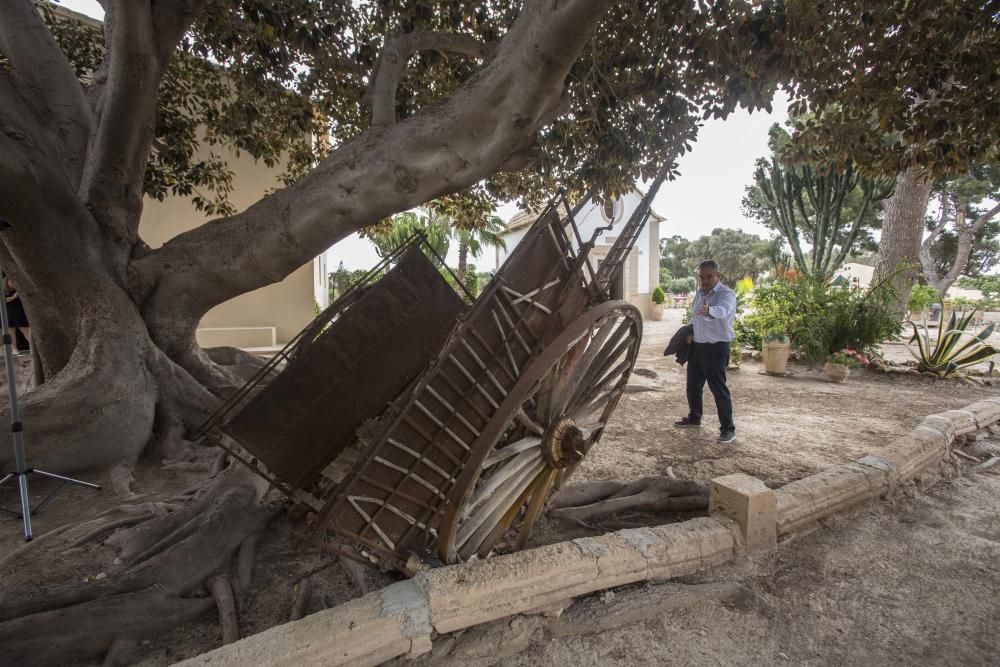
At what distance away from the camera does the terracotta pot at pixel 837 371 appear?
22.5 ft

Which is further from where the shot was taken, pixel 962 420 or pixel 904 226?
pixel 904 226

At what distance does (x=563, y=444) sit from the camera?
2084 mm

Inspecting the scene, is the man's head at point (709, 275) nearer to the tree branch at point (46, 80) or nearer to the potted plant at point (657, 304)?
the tree branch at point (46, 80)

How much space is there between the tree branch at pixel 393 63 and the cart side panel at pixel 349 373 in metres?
1.78

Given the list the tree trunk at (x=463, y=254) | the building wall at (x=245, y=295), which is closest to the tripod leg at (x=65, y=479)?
the building wall at (x=245, y=295)

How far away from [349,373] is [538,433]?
111cm

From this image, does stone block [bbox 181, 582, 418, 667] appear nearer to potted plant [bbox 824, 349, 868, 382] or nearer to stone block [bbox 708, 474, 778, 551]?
stone block [bbox 708, 474, 778, 551]

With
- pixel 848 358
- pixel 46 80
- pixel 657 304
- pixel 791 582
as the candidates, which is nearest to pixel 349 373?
pixel 791 582

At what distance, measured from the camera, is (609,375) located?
2494 millimetres

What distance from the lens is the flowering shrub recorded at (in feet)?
22.8

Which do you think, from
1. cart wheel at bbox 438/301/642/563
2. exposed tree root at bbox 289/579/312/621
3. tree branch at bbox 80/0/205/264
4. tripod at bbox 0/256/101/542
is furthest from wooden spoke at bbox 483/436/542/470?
tree branch at bbox 80/0/205/264

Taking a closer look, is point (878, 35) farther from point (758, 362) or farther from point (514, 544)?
point (758, 362)

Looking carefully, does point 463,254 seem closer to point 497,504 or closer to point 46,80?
point 46,80

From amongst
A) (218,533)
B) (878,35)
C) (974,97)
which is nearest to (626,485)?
(218,533)
